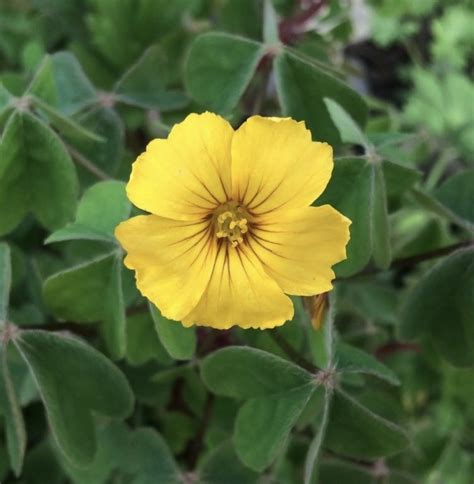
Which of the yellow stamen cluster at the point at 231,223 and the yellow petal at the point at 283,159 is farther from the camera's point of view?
the yellow stamen cluster at the point at 231,223

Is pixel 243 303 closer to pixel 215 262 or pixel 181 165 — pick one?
pixel 215 262

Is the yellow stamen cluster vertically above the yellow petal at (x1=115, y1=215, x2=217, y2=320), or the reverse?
the yellow stamen cluster

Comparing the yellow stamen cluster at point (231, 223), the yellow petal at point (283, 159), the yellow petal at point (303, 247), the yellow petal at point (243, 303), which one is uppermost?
the yellow petal at point (283, 159)

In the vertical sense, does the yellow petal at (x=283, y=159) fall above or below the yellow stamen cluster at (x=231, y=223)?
above

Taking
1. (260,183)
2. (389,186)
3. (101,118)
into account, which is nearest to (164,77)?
(101,118)
